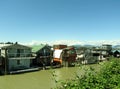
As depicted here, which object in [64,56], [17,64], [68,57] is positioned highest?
[64,56]

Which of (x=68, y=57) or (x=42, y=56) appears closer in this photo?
(x=42, y=56)

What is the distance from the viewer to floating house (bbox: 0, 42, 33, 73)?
31531 mm

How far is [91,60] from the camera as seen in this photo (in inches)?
1955

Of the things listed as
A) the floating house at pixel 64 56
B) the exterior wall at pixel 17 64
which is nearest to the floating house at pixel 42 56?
the floating house at pixel 64 56

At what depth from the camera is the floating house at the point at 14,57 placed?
3153 centimetres

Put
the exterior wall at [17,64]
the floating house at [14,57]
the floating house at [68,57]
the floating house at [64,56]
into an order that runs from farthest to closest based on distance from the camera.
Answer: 1. the floating house at [64,56]
2. the floating house at [68,57]
3. the exterior wall at [17,64]
4. the floating house at [14,57]

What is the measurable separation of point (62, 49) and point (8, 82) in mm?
21822

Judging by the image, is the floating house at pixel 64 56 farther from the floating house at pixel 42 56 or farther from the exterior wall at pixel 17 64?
the exterior wall at pixel 17 64

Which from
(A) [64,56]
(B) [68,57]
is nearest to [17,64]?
(A) [64,56]

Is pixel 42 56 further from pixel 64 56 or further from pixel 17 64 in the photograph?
pixel 17 64

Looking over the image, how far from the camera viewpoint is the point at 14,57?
109 ft

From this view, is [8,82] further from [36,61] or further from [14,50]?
[36,61]

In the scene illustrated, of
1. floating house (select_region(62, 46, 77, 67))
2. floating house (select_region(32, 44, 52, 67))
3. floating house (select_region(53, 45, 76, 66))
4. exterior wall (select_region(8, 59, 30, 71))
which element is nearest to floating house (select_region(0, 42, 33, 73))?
exterior wall (select_region(8, 59, 30, 71))

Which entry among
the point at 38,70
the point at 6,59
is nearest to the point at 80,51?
Answer: the point at 38,70
